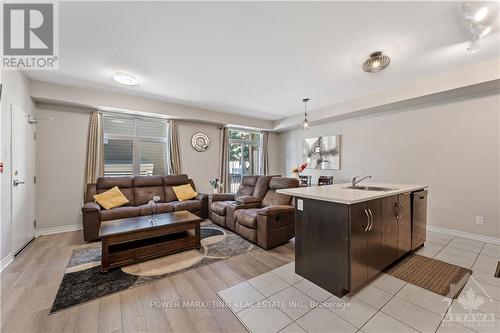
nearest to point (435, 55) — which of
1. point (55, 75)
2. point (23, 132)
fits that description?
point (55, 75)

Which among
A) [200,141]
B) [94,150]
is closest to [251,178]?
[200,141]

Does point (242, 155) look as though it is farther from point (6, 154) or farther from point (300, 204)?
point (6, 154)

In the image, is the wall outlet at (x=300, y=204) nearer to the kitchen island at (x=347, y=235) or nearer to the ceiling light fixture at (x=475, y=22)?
the kitchen island at (x=347, y=235)

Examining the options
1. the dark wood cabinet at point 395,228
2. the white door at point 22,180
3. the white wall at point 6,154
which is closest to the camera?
the dark wood cabinet at point 395,228

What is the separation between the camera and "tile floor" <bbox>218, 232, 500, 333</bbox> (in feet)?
5.04

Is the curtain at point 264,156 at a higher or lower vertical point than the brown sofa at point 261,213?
higher

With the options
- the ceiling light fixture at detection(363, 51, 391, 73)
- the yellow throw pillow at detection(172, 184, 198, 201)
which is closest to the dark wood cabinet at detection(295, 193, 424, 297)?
the ceiling light fixture at detection(363, 51, 391, 73)

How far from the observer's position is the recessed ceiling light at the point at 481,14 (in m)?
1.84

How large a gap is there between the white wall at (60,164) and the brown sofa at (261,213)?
8.68ft

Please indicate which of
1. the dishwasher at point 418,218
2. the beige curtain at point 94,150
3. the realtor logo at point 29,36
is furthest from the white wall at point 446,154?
the beige curtain at point 94,150

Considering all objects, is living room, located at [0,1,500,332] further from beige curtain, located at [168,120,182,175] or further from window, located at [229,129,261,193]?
window, located at [229,129,261,193]

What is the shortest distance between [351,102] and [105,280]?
5.08m

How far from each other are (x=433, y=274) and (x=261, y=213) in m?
2.06

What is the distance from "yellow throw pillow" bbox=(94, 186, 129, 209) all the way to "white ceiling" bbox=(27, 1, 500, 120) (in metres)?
1.95
